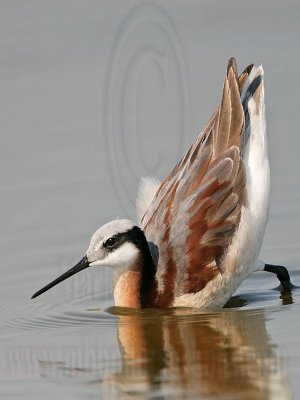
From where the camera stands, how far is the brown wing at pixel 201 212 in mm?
9438

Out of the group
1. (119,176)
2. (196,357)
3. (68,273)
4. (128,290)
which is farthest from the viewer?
(119,176)

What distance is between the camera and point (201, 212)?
9500mm

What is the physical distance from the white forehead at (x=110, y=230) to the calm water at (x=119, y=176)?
0.57 metres

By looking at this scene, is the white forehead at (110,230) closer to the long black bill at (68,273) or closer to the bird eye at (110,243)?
the bird eye at (110,243)

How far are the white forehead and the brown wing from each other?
42 cm

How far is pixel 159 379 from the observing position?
740 centimetres

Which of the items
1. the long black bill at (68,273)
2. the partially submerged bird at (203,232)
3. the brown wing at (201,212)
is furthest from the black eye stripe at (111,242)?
the brown wing at (201,212)

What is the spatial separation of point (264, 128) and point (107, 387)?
3.30m

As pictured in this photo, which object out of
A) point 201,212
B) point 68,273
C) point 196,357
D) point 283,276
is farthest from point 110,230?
point 196,357

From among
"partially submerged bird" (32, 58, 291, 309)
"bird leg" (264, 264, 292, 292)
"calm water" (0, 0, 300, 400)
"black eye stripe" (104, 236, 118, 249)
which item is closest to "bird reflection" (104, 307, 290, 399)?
"calm water" (0, 0, 300, 400)

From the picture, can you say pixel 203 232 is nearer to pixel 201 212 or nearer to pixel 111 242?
pixel 201 212

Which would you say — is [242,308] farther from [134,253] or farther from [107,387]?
[107,387]

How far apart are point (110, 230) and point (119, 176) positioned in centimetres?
211

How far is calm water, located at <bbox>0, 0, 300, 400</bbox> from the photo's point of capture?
7.68 meters
